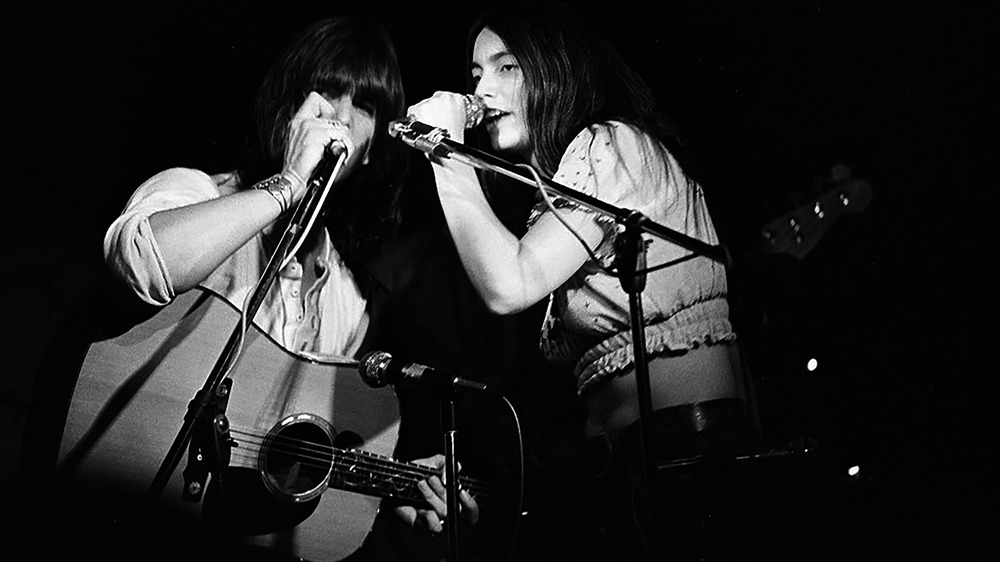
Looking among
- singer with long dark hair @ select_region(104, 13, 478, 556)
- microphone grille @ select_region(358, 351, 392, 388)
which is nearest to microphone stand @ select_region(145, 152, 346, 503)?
singer with long dark hair @ select_region(104, 13, 478, 556)

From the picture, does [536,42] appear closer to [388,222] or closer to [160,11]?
[388,222]

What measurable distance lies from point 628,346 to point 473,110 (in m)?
0.58

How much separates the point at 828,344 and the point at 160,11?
1.57 meters

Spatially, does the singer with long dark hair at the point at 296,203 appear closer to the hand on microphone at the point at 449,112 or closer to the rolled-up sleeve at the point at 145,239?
the rolled-up sleeve at the point at 145,239

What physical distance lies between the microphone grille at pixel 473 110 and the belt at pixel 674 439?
0.69m

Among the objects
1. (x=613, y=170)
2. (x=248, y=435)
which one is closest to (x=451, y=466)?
(x=248, y=435)

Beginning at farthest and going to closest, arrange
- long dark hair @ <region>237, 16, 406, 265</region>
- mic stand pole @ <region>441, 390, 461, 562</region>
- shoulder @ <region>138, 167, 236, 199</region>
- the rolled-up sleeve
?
long dark hair @ <region>237, 16, 406, 265</region>
shoulder @ <region>138, 167, 236, 199</region>
the rolled-up sleeve
mic stand pole @ <region>441, 390, 461, 562</region>

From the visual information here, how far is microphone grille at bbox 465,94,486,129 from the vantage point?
6.80 feet

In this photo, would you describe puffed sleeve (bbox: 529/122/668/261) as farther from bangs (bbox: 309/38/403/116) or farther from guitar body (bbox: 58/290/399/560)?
guitar body (bbox: 58/290/399/560)

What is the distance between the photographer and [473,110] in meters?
2.09

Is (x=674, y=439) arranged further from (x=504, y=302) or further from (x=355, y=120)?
(x=355, y=120)

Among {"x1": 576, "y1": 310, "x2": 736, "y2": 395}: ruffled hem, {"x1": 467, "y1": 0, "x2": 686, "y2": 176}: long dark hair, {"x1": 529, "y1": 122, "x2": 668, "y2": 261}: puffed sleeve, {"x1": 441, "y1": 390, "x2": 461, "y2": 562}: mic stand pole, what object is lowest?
{"x1": 441, "y1": 390, "x2": 461, "y2": 562}: mic stand pole

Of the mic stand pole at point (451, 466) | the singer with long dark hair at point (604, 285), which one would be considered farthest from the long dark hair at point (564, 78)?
the mic stand pole at point (451, 466)

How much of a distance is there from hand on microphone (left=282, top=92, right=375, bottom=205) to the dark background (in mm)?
125
